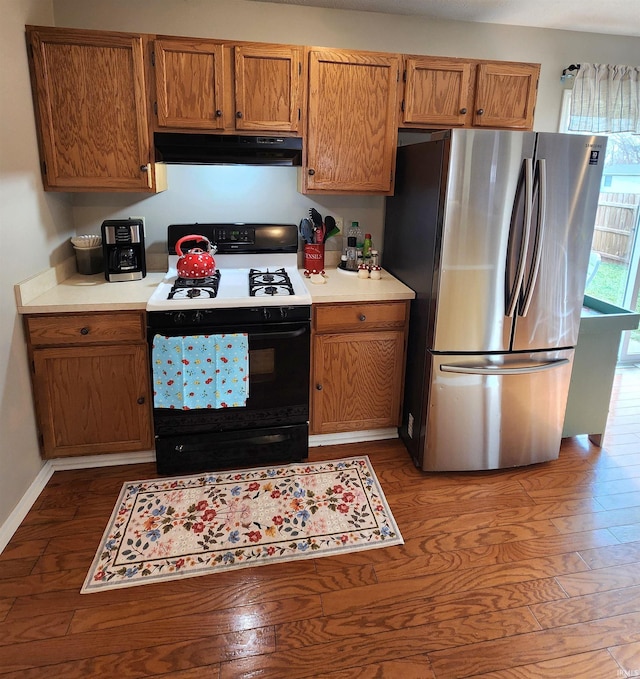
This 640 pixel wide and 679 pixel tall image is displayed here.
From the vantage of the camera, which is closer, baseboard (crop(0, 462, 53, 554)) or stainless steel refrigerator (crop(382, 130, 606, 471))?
baseboard (crop(0, 462, 53, 554))

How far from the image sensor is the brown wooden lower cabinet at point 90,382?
7.68 feet

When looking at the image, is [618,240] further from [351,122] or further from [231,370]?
[231,370]

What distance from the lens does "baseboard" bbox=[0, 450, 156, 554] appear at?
2203 millimetres

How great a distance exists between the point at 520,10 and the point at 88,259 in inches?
110

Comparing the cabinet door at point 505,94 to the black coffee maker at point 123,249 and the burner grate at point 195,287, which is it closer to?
the burner grate at point 195,287

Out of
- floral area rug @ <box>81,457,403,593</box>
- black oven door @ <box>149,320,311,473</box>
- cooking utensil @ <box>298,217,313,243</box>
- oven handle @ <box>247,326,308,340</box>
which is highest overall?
cooking utensil @ <box>298,217,313,243</box>

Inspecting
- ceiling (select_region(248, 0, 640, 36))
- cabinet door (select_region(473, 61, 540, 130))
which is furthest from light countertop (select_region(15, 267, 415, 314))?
ceiling (select_region(248, 0, 640, 36))

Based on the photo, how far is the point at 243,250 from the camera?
298 cm

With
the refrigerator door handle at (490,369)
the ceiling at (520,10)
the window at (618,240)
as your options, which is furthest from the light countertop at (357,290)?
the window at (618,240)

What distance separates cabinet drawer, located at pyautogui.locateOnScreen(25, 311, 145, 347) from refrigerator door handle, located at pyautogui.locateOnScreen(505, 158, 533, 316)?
1.78 m

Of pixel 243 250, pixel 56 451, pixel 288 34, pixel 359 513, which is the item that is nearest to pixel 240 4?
pixel 288 34

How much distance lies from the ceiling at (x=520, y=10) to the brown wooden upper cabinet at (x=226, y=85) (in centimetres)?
53

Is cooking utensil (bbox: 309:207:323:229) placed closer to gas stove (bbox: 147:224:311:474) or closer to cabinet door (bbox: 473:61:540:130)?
gas stove (bbox: 147:224:311:474)

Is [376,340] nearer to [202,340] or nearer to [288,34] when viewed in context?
[202,340]
